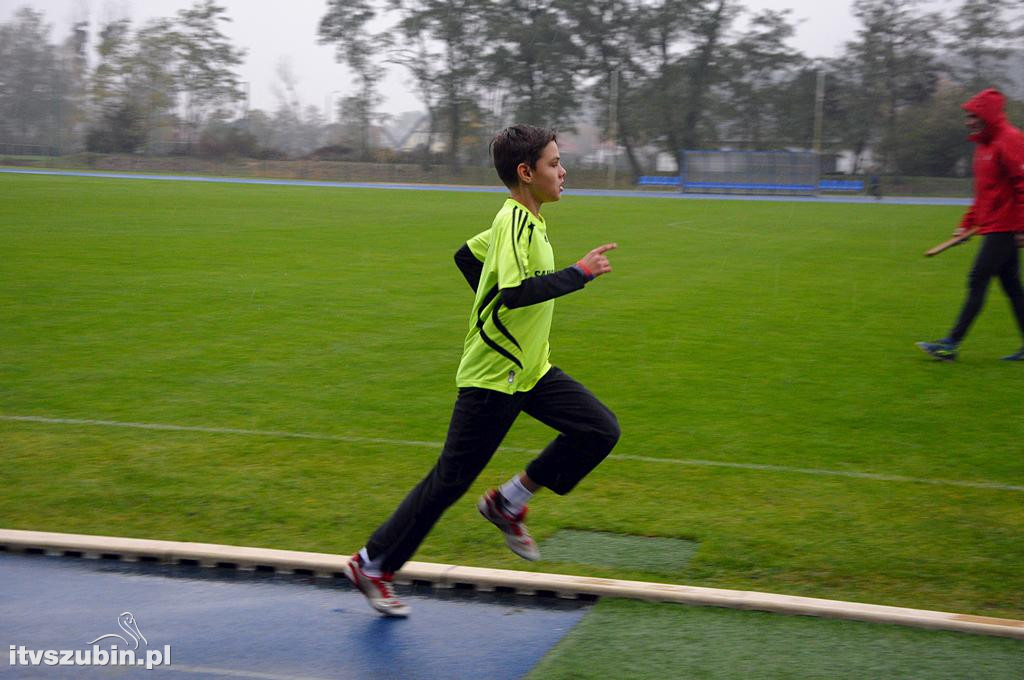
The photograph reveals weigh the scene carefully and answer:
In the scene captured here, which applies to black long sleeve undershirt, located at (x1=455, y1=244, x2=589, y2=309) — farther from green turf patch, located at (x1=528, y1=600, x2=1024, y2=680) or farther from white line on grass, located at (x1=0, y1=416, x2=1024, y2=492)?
white line on grass, located at (x1=0, y1=416, x2=1024, y2=492)

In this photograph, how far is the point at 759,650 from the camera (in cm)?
384


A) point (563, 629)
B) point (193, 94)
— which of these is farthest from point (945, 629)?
point (193, 94)

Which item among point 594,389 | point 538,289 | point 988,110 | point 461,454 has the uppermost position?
point 988,110

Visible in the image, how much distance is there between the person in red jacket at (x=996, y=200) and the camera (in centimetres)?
924

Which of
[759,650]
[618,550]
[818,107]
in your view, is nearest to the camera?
[759,650]

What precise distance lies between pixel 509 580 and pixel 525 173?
166 cm

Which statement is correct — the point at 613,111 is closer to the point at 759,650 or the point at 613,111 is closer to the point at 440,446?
the point at 440,446

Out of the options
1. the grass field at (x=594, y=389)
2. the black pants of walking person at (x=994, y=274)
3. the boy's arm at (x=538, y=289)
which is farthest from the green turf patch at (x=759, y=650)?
the black pants of walking person at (x=994, y=274)

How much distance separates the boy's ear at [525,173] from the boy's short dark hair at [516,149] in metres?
0.01

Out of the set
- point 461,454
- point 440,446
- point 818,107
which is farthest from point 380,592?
point 818,107

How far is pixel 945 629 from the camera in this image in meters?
3.99

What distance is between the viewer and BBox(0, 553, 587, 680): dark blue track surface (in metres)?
3.78

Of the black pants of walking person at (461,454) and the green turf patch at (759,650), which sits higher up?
the black pants of walking person at (461,454)

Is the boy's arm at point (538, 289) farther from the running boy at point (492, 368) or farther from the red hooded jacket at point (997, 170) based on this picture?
the red hooded jacket at point (997, 170)
